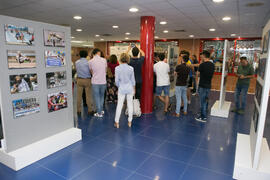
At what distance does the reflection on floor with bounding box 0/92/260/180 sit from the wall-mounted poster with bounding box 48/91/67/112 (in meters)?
0.68

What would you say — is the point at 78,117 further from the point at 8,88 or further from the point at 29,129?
the point at 8,88

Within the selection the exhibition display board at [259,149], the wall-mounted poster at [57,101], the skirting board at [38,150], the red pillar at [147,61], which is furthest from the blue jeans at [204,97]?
the wall-mounted poster at [57,101]

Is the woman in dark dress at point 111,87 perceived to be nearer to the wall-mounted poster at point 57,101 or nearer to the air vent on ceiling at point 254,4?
the wall-mounted poster at point 57,101

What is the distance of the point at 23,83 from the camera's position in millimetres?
2492

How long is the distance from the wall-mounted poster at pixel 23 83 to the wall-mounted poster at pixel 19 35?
0.43 metres

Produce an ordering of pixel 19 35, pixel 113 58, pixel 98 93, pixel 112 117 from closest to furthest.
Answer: pixel 19 35 < pixel 98 93 < pixel 112 117 < pixel 113 58

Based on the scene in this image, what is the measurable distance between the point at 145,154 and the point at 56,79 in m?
1.81

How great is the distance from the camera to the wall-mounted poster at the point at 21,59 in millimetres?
2326

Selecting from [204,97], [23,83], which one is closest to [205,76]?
[204,97]

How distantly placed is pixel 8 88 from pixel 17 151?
87 centimetres

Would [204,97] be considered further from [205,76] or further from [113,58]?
[113,58]

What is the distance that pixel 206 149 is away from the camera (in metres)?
3.12

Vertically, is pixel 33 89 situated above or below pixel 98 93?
above

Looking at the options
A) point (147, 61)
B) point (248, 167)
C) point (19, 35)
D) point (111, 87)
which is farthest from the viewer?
point (111, 87)
